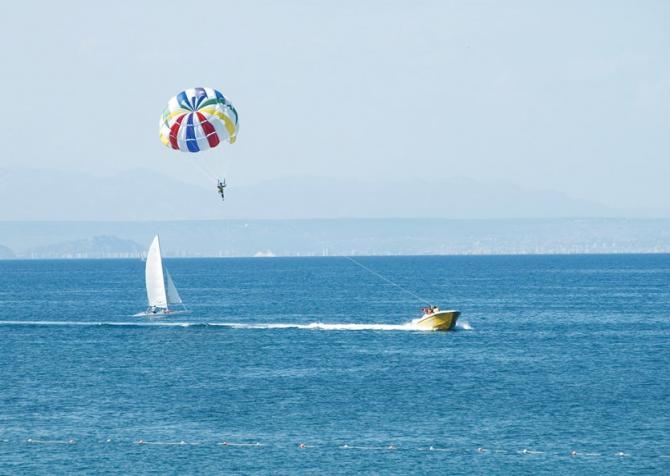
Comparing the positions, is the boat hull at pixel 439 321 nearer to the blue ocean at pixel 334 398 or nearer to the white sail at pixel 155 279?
the blue ocean at pixel 334 398

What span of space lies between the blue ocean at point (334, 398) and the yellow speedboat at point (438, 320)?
204 cm

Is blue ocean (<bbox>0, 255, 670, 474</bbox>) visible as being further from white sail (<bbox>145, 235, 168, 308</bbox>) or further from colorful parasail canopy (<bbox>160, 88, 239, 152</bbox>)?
colorful parasail canopy (<bbox>160, 88, 239, 152</bbox>)

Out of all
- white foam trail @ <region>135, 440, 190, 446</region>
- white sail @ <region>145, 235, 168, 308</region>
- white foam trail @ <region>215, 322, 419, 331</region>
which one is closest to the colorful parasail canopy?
white foam trail @ <region>215, 322, 419, 331</region>

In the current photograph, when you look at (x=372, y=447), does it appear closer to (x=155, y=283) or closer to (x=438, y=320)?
(x=438, y=320)

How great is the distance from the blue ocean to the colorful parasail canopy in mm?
21475

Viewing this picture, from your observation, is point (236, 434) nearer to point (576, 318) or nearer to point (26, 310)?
point (576, 318)

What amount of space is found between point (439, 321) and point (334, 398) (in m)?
46.1

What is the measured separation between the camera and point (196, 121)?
364ft

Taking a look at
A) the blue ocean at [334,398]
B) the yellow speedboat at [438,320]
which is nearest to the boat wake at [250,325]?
the blue ocean at [334,398]

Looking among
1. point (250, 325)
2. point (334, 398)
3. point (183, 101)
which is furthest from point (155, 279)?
point (334, 398)

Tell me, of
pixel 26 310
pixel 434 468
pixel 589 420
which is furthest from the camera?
pixel 26 310

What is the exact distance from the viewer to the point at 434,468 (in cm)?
6950

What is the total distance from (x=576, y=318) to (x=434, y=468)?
97.6 metres

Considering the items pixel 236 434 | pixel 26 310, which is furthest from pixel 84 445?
pixel 26 310
